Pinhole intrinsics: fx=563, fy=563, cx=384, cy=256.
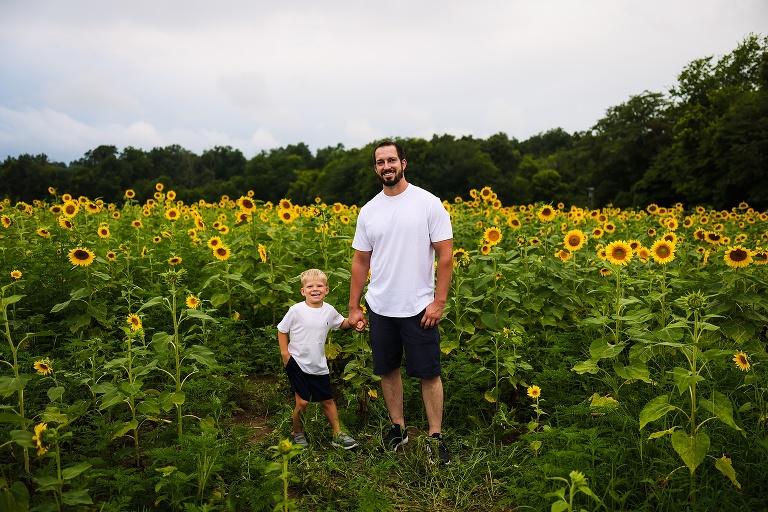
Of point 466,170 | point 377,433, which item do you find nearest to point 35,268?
point 377,433

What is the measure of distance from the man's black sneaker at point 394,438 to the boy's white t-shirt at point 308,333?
0.58 meters

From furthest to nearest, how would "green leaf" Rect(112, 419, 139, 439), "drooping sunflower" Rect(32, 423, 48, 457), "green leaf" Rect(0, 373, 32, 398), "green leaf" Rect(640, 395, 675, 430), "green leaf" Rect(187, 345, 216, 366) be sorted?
"green leaf" Rect(187, 345, 216, 366)
"green leaf" Rect(112, 419, 139, 439)
"green leaf" Rect(640, 395, 675, 430)
"green leaf" Rect(0, 373, 32, 398)
"drooping sunflower" Rect(32, 423, 48, 457)

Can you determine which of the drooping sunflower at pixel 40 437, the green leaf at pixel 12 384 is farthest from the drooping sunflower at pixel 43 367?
the drooping sunflower at pixel 40 437

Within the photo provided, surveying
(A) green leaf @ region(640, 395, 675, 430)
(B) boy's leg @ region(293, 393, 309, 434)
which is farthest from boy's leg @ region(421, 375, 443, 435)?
(A) green leaf @ region(640, 395, 675, 430)

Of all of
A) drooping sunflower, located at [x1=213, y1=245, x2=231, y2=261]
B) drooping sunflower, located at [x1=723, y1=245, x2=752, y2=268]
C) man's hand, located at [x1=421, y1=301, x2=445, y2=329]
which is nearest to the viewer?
man's hand, located at [x1=421, y1=301, x2=445, y2=329]

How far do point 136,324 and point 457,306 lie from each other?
2350 millimetres

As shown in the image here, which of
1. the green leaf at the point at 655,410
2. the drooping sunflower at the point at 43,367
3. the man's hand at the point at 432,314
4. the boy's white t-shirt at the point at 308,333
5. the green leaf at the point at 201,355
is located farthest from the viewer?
the boy's white t-shirt at the point at 308,333

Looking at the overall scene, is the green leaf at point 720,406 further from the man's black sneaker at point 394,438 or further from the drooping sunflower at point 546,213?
the drooping sunflower at point 546,213

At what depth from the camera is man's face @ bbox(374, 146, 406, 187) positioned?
11.1ft

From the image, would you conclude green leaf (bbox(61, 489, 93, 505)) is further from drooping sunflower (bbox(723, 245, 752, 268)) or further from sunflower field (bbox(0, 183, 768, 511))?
drooping sunflower (bbox(723, 245, 752, 268))

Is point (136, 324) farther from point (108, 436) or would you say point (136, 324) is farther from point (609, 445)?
point (609, 445)

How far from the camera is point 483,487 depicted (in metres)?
3.22

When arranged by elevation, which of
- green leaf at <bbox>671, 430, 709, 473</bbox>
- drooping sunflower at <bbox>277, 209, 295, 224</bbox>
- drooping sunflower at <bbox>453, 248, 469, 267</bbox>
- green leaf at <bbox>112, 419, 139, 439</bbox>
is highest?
drooping sunflower at <bbox>277, 209, 295, 224</bbox>

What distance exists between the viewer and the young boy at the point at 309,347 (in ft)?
11.4
